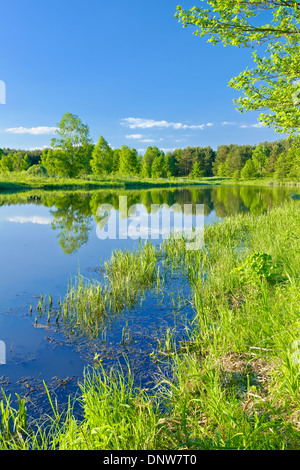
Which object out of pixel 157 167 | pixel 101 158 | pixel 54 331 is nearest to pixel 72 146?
pixel 101 158

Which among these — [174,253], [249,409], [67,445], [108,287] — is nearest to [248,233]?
[174,253]

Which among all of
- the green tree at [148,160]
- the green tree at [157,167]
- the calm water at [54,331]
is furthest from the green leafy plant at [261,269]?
the green tree at [148,160]

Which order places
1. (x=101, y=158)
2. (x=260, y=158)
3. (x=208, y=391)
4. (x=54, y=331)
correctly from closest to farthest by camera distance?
(x=208, y=391) < (x=54, y=331) < (x=101, y=158) < (x=260, y=158)

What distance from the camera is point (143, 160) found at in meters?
74.0

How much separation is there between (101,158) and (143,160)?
22.3 metres

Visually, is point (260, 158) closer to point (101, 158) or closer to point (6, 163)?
point (101, 158)

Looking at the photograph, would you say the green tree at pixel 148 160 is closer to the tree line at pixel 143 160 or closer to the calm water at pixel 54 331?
the tree line at pixel 143 160

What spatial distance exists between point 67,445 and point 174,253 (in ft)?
22.4

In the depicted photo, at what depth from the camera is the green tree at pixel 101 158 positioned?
175ft

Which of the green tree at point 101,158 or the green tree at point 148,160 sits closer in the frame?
the green tree at point 101,158

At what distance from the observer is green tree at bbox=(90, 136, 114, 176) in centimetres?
5338

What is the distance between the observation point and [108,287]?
649cm

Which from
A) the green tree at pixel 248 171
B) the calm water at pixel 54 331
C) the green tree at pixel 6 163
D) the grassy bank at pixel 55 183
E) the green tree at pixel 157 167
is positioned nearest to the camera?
the calm water at pixel 54 331
